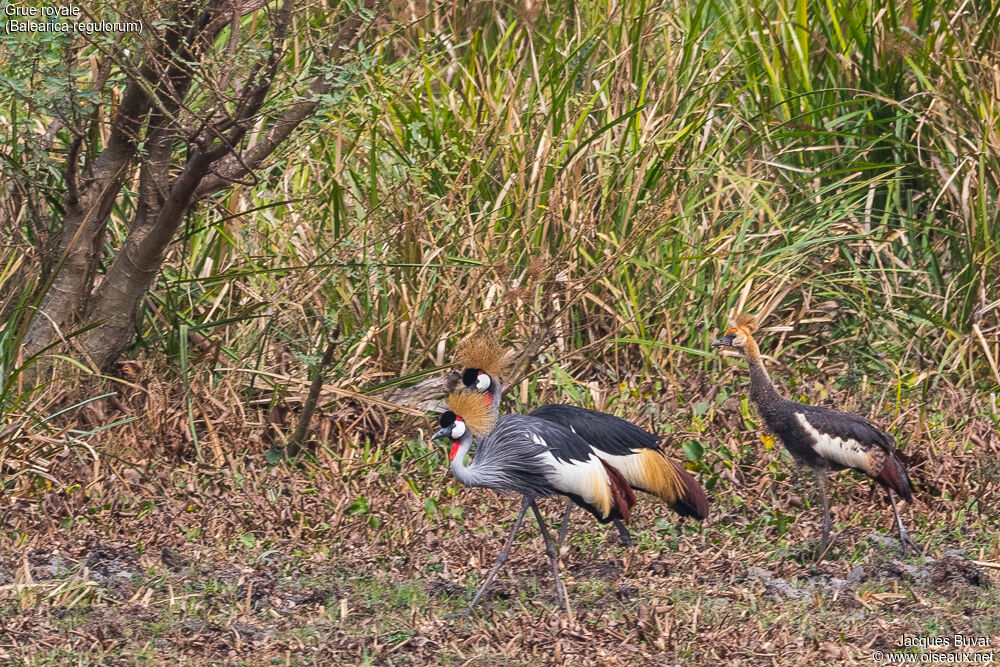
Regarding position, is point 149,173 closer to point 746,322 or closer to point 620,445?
point 620,445

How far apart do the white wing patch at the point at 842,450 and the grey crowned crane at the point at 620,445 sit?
2.01 ft

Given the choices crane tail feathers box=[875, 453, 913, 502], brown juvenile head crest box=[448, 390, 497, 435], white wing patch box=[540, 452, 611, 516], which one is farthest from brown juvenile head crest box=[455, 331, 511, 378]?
crane tail feathers box=[875, 453, 913, 502]

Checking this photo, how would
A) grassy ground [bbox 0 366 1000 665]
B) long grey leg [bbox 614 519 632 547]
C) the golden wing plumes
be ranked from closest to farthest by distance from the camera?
grassy ground [bbox 0 366 1000 665]
long grey leg [bbox 614 519 632 547]
the golden wing plumes

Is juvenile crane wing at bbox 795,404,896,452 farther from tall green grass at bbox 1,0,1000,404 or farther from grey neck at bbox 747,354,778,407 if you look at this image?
tall green grass at bbox 1,0,1000,404

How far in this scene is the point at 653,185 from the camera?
25.6 feet

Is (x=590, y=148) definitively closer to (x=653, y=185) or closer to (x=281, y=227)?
(x=653, y=185)

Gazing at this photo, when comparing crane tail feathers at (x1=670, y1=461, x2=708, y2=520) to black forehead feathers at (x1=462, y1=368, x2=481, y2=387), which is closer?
black forehead feathers at (x1=462, y1=368, x2=481, y2=387)

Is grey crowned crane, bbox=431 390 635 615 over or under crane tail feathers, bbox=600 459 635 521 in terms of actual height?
over

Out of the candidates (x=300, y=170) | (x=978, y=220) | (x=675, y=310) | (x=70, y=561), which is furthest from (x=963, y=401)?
(x=70, y=561)

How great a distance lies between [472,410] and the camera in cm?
533

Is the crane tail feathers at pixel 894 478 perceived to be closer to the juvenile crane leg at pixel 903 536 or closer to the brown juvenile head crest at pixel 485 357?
the juvenile crane leg at pixel 903 536

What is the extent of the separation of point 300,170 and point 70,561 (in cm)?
349

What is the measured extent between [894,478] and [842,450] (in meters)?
0.31

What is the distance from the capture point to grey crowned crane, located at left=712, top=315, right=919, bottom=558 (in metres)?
5.70
